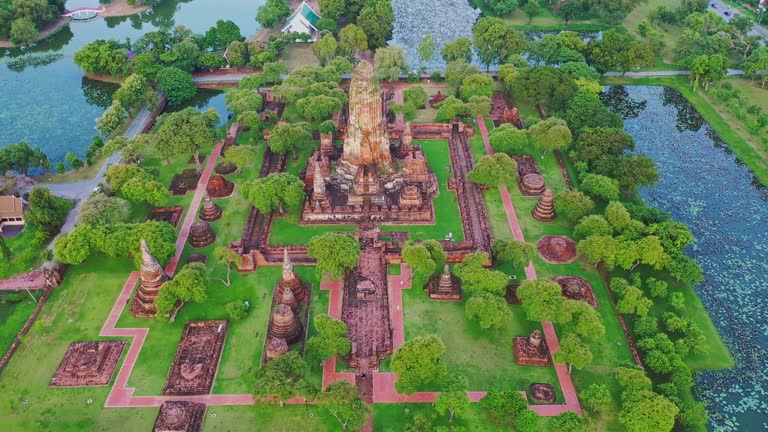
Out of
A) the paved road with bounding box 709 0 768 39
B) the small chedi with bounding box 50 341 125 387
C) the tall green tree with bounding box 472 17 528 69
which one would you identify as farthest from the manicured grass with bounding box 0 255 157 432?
the paved road with bounding box 709 0 768 39

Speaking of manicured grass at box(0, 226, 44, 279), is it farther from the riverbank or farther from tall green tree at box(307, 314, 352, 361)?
the riverbank

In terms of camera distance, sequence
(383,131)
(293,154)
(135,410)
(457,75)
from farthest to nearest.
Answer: (457,75), (293,154), (383,131), (135,410)

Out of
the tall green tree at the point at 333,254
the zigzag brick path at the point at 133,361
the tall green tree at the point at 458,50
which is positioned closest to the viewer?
A: the zigzag brick path at the point at 133,361

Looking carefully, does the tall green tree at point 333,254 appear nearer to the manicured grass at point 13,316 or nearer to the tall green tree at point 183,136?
the tall green tree at point 183,136

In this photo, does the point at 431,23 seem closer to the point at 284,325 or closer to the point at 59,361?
the point at 284,325

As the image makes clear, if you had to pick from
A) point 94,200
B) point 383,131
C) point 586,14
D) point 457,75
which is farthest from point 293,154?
point 586,14

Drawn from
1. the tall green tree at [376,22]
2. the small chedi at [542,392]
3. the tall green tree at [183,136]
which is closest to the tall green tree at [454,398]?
the small chedi at [542,392]

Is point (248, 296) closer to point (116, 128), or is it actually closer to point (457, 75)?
point (116, 128)
